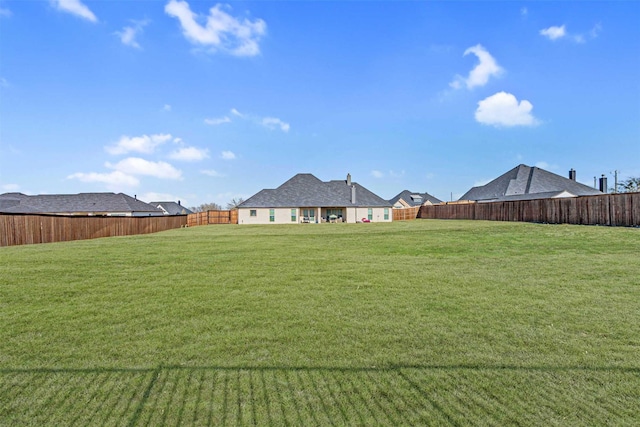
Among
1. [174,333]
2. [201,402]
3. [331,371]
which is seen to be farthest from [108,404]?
[331,371]

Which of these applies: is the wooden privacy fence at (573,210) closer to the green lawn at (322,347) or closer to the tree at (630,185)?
the green lawn at (322,347)

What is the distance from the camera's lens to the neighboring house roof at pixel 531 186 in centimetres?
3669

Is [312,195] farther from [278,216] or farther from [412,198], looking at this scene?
[412,198]

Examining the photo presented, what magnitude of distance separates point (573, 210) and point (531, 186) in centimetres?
2106

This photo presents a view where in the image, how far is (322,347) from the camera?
3418 mm

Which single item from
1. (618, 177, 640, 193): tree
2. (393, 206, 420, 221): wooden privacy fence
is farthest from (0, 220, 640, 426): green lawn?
(618, 177, 640, 193): tree

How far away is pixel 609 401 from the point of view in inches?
95.4

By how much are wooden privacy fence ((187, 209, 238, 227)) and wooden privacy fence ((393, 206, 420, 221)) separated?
19.5 m

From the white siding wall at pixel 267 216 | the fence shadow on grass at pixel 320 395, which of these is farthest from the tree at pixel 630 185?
the fence shadow on grass at pixel 320 395

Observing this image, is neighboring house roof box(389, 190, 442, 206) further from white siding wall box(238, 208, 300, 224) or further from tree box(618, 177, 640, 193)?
white siding wall box(238, 208, 300, 224)

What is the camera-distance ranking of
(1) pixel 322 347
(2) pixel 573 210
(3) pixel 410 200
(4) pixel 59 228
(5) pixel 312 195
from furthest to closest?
(3) pixel 410 200 → (5) pixel 312 195 → (2) pixel 573 210 → (4) pixel 59 228 → (1) pixel 322 347

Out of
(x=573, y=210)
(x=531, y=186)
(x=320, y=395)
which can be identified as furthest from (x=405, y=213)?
(x=320, y=395)

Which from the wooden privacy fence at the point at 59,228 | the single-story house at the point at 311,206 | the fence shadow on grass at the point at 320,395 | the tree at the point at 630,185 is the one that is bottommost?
the fence shadow on grass at the point at 320,395

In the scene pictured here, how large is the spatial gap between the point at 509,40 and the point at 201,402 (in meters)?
15.8
